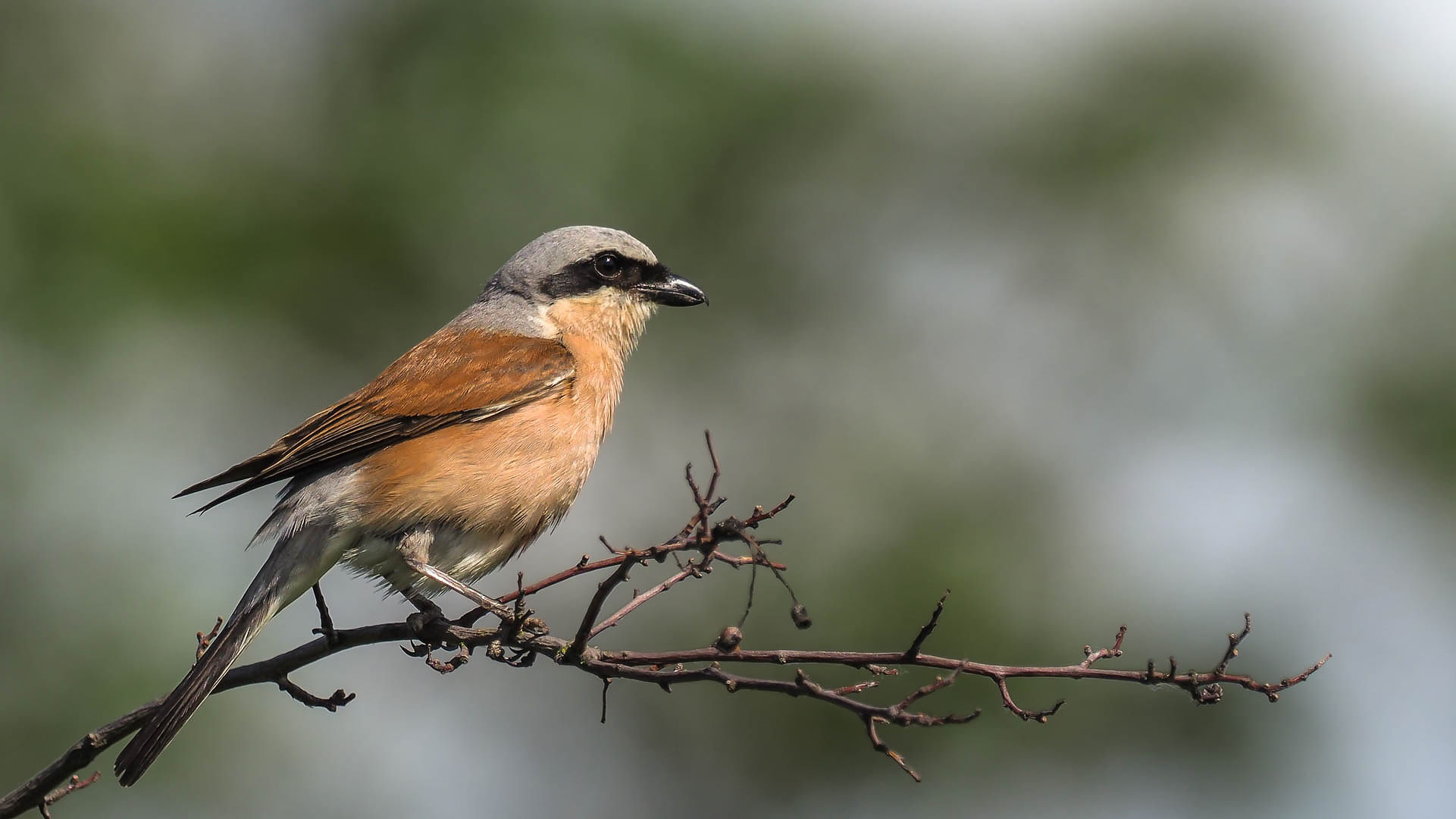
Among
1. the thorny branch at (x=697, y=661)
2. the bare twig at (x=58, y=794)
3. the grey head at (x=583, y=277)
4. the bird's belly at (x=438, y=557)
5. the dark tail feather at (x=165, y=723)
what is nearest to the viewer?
the thorny branch at (x=697, y=661)

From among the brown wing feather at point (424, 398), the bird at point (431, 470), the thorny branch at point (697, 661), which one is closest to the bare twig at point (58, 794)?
the thorny branch at point (697, 661)

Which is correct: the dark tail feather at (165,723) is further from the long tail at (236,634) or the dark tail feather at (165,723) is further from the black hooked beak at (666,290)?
the black hooked beak at (666,290)

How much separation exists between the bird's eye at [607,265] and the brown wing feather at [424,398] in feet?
1.36

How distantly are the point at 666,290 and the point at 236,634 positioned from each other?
2.24 m

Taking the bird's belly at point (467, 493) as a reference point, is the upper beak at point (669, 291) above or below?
above

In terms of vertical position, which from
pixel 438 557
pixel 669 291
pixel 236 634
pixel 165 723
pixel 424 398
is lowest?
pixel 165 723

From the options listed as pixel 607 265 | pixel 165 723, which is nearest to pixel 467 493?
pixel 165 723

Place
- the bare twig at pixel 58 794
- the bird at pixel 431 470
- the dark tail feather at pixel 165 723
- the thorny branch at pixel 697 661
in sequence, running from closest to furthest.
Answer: the thorny branch at pixel 697 661 → the bare twig at pixel 58 794 → the dark tail feather at pixel 165 723 → the bird at pixel 431 470

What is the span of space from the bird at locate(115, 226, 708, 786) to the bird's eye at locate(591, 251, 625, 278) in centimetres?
37

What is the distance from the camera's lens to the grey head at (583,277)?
5.21 metres

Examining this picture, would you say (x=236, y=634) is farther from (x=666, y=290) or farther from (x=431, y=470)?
(x=666, y=290)

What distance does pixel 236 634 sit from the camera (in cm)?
385

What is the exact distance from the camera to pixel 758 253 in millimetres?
15969

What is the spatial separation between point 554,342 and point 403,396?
2.13 ft
